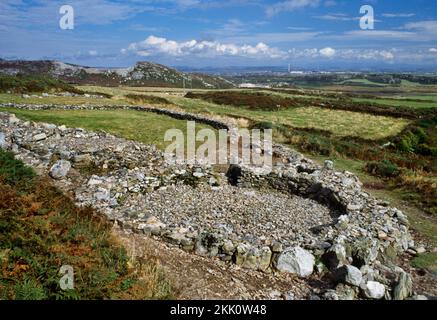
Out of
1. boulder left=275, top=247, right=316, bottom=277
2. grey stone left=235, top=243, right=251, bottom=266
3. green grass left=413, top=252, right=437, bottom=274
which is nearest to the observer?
boulder left=275, top=247, right=316, bottom=277

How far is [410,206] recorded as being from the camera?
14.5m

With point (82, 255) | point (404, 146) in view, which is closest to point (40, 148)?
point (82, 255)

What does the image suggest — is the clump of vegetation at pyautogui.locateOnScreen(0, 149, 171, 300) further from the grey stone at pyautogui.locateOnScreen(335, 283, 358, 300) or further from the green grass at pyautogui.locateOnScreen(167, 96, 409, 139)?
the green grass at pyautogui.locateOnScreen(167, 96, 409, 139)

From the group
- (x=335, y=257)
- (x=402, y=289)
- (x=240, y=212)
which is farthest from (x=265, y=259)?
(x=240, y=212)

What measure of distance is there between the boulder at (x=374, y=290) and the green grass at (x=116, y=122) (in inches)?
549

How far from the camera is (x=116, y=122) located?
81.3ft

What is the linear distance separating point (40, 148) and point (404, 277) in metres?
15.0

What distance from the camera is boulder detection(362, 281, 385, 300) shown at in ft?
24.5

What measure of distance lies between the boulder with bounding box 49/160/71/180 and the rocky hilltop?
0.04 metres

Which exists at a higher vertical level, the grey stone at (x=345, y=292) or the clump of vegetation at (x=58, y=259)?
the clump of vegetation at (x=58, y=259)

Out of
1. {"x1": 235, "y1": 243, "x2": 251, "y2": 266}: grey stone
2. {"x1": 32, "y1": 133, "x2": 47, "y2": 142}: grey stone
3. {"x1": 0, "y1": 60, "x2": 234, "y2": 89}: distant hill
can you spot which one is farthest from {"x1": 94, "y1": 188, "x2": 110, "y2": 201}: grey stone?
{"x1": 0, "y1": 60, "x2": 234, "y2": 89}: distant hill

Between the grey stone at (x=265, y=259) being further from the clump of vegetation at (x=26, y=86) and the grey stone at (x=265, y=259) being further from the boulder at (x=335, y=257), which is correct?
the clump of vegetation at (x=26, y=86)

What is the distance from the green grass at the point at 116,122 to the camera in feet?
71.7

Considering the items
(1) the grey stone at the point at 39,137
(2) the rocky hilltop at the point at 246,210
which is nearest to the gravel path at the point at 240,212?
(2) the rocky hilltop at the point at 246,210
